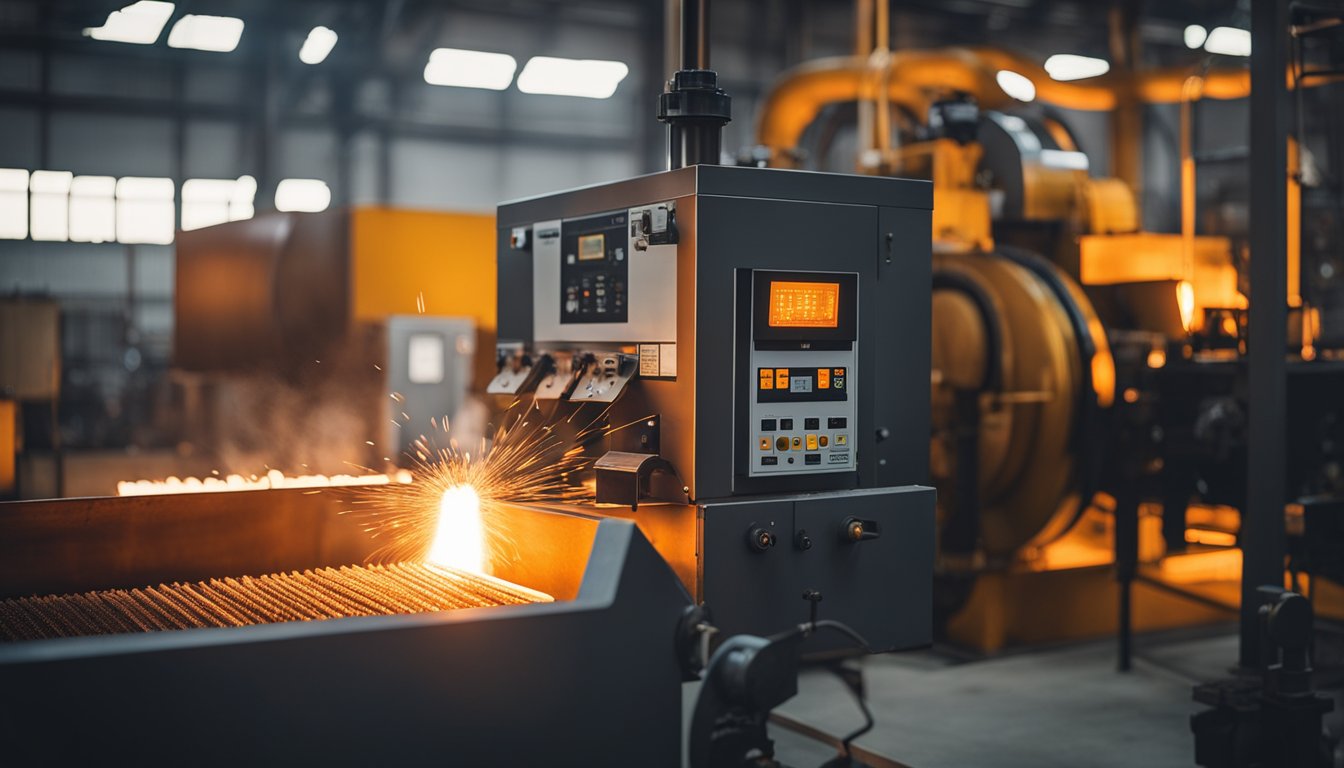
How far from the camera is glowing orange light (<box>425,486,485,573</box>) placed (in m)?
2.63

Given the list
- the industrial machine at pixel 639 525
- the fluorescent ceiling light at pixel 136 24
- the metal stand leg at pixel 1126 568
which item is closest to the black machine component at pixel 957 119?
the metal stand leg at pixel 1126 568

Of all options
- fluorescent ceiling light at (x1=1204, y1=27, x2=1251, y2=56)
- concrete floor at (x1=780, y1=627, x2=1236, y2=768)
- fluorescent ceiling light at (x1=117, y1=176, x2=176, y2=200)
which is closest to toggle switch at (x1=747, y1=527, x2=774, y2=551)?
concrete floor at (x1=780, y1=627, x2=1236, y2=768)

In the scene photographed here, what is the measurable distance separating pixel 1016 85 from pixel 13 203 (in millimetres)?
10364

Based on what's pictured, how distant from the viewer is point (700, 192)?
94.6 inches

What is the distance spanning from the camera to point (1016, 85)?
6008 millimetres

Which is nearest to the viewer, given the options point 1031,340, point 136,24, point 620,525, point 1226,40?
point 620,525

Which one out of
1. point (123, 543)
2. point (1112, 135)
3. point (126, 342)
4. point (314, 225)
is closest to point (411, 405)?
A: point (314, 225)

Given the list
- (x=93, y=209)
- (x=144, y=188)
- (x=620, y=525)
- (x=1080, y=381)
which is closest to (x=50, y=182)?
(x=93, y=209)

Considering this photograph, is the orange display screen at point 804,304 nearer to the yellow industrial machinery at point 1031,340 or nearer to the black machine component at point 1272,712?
the black machine component at point 1272,712

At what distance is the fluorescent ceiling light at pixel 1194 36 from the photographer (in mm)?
12906

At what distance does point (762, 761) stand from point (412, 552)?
1.04 meters

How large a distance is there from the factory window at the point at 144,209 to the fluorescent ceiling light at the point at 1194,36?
10056 mm

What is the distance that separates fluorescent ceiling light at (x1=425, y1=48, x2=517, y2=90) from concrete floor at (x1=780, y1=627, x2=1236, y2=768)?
9506 mm

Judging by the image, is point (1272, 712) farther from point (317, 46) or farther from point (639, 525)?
point (317, 46)
